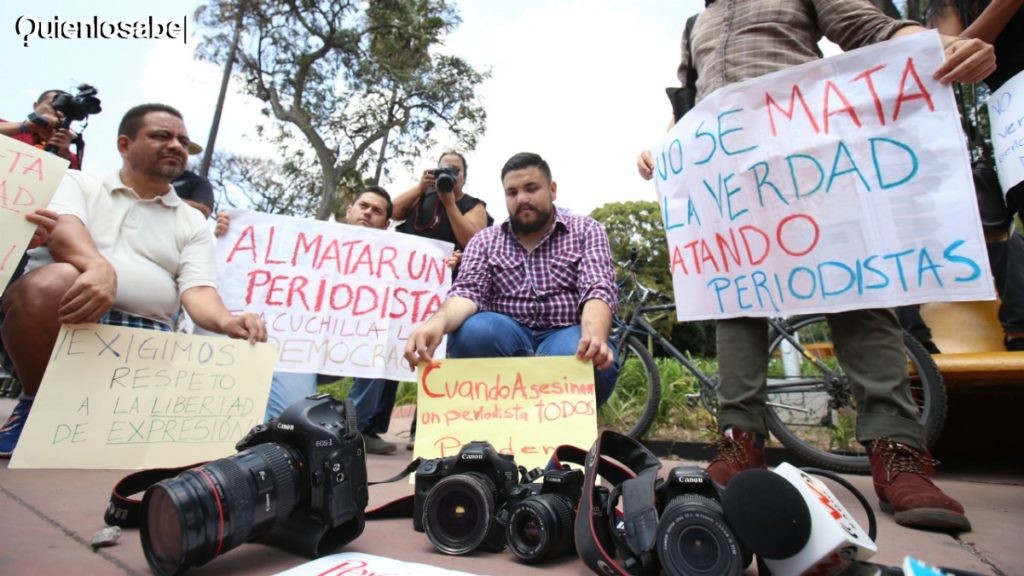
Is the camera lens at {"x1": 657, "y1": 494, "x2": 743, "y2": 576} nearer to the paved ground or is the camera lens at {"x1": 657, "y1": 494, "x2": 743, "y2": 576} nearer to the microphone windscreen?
the microphone windscreen

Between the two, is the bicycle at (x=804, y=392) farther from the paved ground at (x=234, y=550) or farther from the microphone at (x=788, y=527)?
the microphone at (x=788, y=527)

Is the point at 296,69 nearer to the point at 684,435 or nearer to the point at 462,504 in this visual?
the point at 684,435

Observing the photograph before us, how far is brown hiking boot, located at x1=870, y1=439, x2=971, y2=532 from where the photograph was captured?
1.33 meters

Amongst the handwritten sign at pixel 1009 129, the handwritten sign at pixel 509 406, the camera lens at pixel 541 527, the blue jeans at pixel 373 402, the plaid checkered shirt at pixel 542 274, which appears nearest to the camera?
the camera lens at pixel 541 527

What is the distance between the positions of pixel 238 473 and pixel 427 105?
45.5ft

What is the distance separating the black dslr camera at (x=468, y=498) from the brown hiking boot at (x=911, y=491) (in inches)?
38.8

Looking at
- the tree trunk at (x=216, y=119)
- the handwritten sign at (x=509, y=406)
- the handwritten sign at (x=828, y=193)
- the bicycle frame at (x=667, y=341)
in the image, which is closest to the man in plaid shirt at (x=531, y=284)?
the handwritten sign at (x=509, y=406)

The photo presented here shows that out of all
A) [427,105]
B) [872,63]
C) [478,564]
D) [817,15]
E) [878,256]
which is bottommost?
[478,564]

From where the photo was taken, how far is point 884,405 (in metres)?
1.51

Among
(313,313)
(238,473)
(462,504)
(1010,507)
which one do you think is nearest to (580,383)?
(462,504)

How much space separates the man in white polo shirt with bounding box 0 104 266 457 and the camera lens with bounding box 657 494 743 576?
167cm

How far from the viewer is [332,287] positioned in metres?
2.92

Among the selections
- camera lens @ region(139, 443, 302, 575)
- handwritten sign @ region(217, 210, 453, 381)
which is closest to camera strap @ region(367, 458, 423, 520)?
camera lens @ region(139, 443, 302, 575)

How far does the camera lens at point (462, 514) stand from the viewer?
1.12 meters
